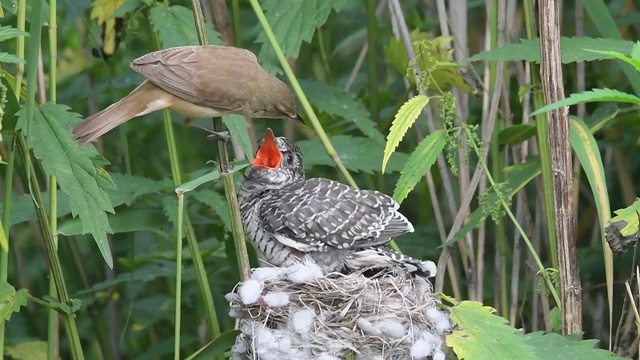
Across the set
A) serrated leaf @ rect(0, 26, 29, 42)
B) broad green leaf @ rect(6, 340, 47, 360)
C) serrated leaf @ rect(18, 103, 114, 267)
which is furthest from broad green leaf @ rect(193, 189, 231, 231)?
serrated leaf @ rect(0, 26, 29, 42)

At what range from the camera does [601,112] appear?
3252mm

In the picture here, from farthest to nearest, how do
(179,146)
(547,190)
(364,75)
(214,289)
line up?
1. (364,75)
2. (179,146)
3. (214,289)
4. (547,190)

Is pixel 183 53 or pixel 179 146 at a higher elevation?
pixel 183 53

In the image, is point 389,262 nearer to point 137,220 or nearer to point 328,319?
point 328,319

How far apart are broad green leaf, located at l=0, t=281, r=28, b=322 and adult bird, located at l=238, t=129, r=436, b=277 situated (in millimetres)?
804

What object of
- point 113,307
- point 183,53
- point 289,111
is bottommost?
point 113,307

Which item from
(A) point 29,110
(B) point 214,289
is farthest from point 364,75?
(A) point 29,110

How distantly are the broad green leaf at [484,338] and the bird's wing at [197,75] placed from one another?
30.5 inches

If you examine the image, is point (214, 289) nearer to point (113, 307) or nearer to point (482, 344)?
point (113, 307)

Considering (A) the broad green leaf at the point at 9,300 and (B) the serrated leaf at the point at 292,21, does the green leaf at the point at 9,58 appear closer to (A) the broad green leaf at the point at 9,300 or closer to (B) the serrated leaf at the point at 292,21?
(A) the broad green leaf at the point at 9,300

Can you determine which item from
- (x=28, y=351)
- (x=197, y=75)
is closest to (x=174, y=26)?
(x=197, y=75)

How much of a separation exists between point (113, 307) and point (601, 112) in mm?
2200

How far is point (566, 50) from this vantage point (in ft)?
9.20

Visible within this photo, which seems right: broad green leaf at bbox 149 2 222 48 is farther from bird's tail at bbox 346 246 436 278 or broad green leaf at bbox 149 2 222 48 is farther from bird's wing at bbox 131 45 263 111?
bird's tail at bbox 346 246 436 278
